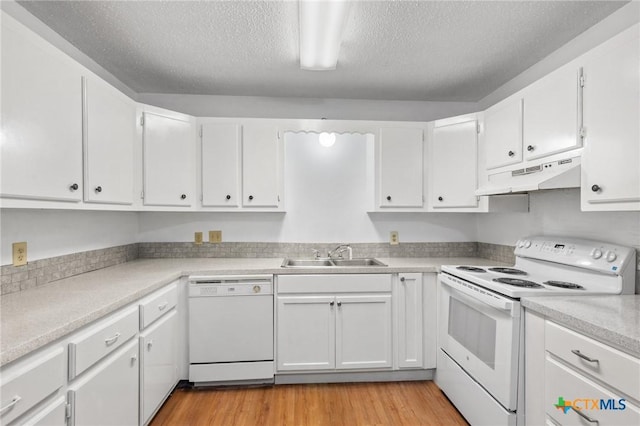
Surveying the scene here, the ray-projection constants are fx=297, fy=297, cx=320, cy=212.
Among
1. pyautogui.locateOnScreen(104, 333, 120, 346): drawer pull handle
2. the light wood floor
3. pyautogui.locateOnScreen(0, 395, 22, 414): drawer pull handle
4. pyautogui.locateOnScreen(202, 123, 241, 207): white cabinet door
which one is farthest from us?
pyautogui.locateOnScreen(202, 123, 241, 207): white cabinet door

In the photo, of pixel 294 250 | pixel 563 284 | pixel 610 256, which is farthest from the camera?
pixel 294 250

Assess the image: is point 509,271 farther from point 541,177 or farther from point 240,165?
point 240,165

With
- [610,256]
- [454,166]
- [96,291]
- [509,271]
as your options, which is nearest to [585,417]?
[610,256]

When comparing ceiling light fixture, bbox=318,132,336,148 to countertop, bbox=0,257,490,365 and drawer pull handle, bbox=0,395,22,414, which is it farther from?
drawer pull handle, bbox=0,395,22,414

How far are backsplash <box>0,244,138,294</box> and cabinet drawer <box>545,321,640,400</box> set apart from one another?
262 cm

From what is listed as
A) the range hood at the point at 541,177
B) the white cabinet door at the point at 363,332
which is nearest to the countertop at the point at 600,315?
the range hood at the point at 541,177

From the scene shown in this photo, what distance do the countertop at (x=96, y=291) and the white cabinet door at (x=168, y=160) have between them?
22.4 inches

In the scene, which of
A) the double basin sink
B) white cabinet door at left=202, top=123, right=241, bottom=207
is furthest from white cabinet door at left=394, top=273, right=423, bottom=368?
white cabinet door at left=202, top=123, right=241, bottom=207

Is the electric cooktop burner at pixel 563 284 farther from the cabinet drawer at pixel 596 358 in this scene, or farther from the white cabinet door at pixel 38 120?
the white cabinet door at pixel 38 120

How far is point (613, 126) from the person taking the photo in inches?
52.6

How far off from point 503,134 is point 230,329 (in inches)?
94.9

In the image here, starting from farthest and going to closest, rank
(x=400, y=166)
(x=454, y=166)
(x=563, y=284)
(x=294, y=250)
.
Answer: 1. (x=294, y=250)
2. (x=400, y=166)
3. (x=454, y=166)
4. (x=563, y=284)

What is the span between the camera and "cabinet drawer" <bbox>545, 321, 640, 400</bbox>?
0.99 meters

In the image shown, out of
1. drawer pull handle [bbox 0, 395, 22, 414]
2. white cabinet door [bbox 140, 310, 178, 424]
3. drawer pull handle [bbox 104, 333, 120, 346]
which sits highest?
drawer pull handle [bbox 0, 395, 22, 414]
